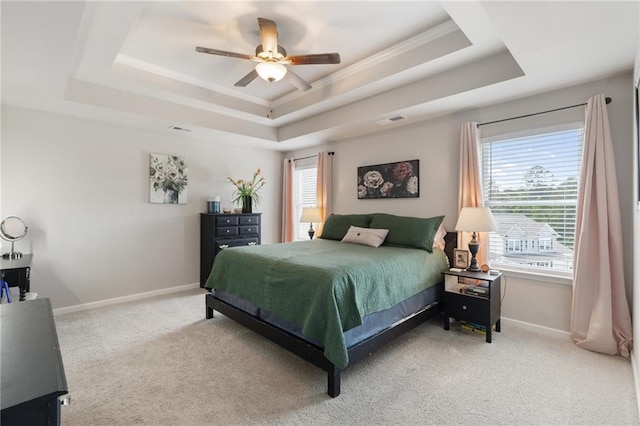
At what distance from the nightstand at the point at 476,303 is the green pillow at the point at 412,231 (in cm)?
42

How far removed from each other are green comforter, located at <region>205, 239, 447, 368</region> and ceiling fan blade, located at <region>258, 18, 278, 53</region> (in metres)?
1.81

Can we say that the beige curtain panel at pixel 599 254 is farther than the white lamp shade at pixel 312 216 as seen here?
No

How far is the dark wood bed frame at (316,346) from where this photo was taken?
211 cm

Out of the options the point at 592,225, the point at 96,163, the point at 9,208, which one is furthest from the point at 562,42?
the point at 9,208

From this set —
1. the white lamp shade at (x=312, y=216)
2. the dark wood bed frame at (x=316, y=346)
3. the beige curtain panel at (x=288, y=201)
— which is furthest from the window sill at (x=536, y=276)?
the beige curtain panel at (x=288, y=201)

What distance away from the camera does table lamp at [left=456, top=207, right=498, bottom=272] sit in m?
2.99

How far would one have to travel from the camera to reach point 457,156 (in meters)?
3.71

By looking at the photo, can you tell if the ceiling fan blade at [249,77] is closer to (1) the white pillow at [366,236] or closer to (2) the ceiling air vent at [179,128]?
(2) the ceiling air vent at [179,128]

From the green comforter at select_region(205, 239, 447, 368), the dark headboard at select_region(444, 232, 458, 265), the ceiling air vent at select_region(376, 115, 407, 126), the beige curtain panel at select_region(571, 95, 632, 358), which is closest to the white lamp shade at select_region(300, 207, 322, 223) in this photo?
the green comforter at select_region(205, 239, 447, 368)

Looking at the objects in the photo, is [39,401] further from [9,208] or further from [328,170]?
[328,170]

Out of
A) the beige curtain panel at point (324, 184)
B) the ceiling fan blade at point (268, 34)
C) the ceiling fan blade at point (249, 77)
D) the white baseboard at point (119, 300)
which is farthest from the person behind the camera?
the beige curtain panel at point (324, 184)

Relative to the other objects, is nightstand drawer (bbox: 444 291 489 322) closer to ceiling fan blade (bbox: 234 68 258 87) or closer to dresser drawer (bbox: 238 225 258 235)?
ceiling fan blade (bbox: 234 68 258 87)

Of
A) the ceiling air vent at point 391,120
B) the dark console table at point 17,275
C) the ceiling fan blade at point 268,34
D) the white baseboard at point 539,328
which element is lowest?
the white baseboard at point 539,328

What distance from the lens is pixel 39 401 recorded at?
687mm
